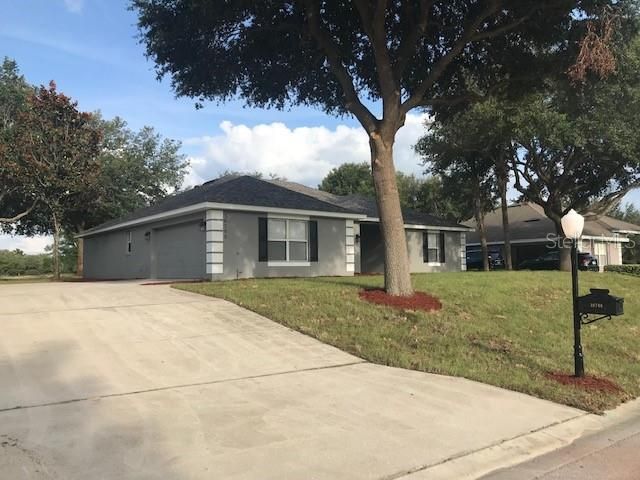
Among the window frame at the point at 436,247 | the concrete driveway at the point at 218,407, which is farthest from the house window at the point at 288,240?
the window frame at the point at 436,247

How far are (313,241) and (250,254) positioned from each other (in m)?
2.80

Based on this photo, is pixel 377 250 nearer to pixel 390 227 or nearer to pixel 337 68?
pixel 337 68

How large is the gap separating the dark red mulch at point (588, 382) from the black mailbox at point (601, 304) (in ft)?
3.41

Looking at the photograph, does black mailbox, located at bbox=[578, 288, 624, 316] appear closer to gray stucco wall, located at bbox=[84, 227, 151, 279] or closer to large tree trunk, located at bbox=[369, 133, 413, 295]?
large tree trunk, located at bbox=[369, 133, 413, 295]

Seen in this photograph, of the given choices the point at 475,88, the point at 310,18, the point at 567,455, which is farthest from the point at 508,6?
the point at 567,455

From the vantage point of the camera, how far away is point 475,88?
17.6 m

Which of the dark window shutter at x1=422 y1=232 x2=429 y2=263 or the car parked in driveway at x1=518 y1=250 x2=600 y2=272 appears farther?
the car parked in driveway at x1=518 y1=250 x2=600 y2=272

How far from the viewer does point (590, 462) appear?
5770 millimetres

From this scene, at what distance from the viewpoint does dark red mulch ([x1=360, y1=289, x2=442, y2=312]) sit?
505 inches

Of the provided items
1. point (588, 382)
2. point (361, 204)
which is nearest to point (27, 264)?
point (361, 204)

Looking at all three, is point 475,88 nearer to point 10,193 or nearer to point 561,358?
point 561,358

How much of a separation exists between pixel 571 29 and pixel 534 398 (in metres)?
11.1

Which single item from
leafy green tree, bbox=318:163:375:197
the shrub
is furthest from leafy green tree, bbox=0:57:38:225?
leafy green tree, bbox=318:163:375:197

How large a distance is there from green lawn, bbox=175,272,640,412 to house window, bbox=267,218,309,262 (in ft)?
13.6
